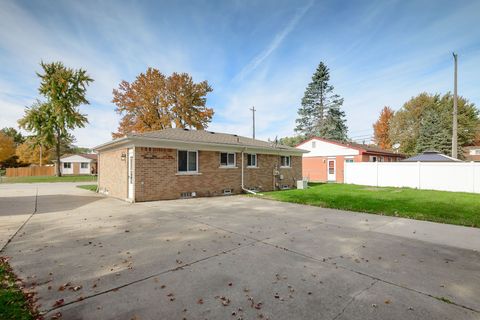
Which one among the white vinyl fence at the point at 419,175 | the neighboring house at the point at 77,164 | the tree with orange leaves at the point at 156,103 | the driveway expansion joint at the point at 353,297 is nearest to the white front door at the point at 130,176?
the driveway expansion joint at the point at 353,297

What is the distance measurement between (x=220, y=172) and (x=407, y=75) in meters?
14.6

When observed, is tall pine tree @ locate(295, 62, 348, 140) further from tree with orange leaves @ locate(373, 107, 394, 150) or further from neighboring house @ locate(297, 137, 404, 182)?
neighboring house @ locate(297, 137, 404, 182)

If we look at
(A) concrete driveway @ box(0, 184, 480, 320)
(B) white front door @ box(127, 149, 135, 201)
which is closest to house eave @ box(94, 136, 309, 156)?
(B) white front door @ box(127, 149, 135, 201)

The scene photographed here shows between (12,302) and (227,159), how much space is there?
38.1 feet

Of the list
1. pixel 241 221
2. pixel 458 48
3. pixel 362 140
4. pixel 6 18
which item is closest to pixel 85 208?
pixel 241 221

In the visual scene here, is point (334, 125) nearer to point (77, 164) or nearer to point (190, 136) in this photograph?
point (190, 136)

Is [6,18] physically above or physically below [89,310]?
above

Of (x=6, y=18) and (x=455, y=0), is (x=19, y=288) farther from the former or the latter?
(x=455, y=0)

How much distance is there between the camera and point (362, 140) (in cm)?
A: 4669

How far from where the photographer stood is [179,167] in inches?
469

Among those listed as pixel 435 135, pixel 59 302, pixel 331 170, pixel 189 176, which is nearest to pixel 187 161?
pixel 189 176

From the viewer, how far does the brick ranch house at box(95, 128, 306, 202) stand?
10.7 metres

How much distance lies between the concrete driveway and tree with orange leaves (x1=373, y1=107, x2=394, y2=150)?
43.0 m

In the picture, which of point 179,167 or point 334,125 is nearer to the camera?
point 179,167
